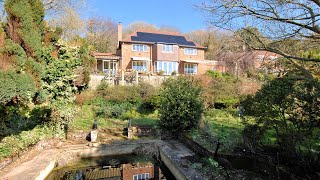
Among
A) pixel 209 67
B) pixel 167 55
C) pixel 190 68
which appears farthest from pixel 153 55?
pixel 209 67

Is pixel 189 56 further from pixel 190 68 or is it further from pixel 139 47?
pixel 139 47

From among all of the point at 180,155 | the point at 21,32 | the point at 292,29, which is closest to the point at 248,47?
the point at 292,29

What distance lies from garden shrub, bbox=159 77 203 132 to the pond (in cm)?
221

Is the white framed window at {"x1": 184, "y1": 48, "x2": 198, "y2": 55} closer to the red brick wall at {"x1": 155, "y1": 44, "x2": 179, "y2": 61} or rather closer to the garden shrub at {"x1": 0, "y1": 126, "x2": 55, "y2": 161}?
the red brick wall at {"x1": 155, "y1": 44, "x2": 179, "y2": 61}

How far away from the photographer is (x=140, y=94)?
20406mm

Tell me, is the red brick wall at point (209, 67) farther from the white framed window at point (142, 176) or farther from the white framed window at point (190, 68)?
the white framed window at point (142, 176)

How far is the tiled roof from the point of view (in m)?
33.4

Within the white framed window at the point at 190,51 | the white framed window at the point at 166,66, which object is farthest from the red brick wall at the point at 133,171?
the white framed window at the point at 190,51

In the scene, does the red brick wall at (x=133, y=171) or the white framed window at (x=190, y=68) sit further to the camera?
the white framed window at (x=190, y=68)

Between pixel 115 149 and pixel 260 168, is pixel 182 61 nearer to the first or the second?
pixel 115 149

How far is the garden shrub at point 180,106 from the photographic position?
11.2 metres

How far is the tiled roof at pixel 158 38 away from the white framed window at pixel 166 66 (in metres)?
3.12

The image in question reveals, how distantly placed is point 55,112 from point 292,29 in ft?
32.5

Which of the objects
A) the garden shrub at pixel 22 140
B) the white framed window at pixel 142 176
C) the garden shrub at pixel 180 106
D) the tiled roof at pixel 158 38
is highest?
the tiled roof at pixel 158 38
